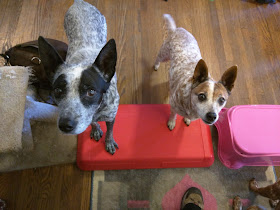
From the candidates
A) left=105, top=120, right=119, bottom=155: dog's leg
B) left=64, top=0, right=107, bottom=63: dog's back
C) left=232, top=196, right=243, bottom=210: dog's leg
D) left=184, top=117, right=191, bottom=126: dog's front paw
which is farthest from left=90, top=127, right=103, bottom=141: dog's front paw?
left=232, top=196, right=243, bottom=210: dog's leg

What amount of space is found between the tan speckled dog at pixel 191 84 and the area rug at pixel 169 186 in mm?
527

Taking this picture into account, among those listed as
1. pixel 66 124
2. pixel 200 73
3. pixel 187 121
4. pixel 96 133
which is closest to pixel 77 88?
pixel 66 124

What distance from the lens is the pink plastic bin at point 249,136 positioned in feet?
6.45

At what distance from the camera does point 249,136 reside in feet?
6.66

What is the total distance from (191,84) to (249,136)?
0.83m

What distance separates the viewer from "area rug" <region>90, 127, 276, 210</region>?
2.02 m

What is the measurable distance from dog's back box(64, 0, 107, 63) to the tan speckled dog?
742mm

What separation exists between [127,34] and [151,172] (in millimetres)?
1848

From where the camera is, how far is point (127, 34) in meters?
2.90

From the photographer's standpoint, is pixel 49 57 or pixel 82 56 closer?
pixel 49 57

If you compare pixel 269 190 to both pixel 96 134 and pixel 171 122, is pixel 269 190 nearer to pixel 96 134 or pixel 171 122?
pixel 171 122

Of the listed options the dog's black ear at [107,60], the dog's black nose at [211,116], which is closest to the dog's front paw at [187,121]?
the dog's black nose at [211,116]

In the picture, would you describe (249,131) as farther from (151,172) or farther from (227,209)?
(151,172)

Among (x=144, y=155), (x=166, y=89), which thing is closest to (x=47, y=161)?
(x=144, y=155)
